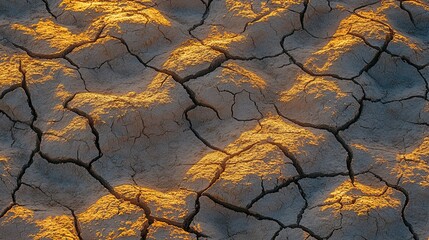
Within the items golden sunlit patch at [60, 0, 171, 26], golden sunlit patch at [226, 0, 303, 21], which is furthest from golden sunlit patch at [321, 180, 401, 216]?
golden sunlit patch at [60, 0, 171, 26]

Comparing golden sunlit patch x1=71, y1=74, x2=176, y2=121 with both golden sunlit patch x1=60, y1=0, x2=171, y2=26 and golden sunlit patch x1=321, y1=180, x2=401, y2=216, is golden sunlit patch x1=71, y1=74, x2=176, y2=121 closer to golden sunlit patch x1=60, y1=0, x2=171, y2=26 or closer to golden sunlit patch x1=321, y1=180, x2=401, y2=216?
golden sunlit patch x1=60, y1=0, x2=171, y2=26

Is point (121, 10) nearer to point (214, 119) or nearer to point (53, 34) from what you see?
point (53, 34)

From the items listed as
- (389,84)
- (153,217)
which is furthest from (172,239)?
(389,84)

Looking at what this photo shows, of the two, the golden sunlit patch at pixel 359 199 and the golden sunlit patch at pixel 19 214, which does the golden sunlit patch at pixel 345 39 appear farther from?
the golden sunlit patch at pixel 19 214

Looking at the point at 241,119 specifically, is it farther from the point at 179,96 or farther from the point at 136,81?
the point at 136,81

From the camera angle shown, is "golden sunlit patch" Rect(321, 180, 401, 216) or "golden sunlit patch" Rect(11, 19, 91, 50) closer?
"golden sunlit patch" Rect(321, 180, 401, 216)

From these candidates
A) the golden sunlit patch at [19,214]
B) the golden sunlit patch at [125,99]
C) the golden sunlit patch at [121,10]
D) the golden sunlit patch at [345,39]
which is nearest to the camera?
the golden sunlit patch at [19,214]

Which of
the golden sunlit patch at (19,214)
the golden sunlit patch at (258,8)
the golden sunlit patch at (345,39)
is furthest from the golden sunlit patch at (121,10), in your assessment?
the golden sunlit patch at (19,214)
